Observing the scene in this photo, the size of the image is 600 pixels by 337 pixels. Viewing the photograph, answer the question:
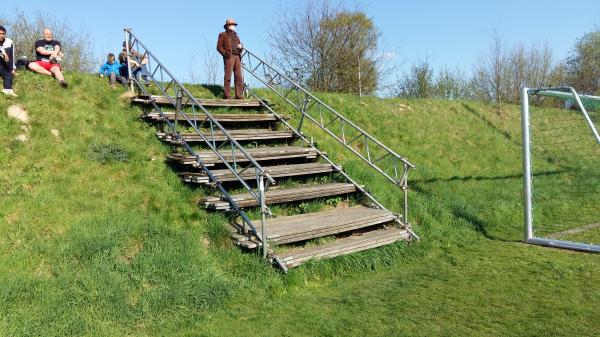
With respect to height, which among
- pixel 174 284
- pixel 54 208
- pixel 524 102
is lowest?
pixel 174 284

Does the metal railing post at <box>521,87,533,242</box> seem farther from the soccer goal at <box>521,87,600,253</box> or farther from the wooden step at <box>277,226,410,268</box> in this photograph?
the wooden step at <box>277,226,410,268</box>

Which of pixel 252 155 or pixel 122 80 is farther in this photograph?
pixel 122 80

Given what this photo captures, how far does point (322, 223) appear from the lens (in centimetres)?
649

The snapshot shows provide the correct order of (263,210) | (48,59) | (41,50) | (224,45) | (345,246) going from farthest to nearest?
(224,45)
(48,59)
(41,50)
(345,246)
(263,210)

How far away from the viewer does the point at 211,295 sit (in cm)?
491

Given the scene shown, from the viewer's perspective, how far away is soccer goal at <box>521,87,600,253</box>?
24.9 feet

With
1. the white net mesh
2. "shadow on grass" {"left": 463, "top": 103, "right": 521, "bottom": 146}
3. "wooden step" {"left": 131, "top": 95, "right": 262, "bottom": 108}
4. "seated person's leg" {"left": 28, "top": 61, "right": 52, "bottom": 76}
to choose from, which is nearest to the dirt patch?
"seated person's leg" {"left": 28, "top": 61, "right": 52, "bottom": 76}

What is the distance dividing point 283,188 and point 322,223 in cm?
119

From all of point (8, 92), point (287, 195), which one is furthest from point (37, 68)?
point (287, 195)

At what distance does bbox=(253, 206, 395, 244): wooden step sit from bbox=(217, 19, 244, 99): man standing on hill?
3.80 metres

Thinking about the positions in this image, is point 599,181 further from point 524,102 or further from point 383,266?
point 383,266

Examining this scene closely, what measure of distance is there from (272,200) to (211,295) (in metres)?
2.08

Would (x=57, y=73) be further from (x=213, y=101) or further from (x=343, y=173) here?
(x=343, y=173)

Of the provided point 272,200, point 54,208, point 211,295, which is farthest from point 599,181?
point 54,208
